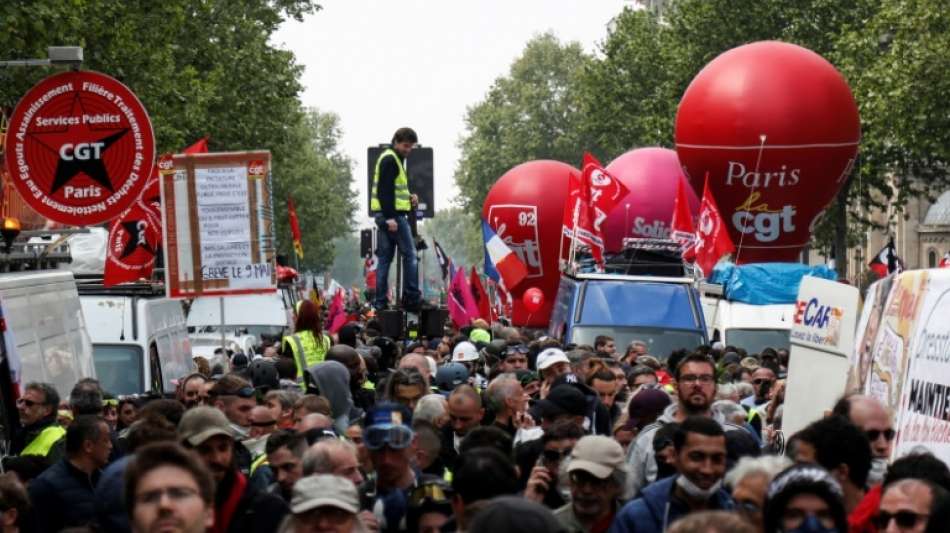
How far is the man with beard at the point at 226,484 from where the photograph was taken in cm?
793

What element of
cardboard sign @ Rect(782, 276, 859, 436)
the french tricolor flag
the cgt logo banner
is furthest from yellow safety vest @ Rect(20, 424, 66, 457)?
the french tricolor flag

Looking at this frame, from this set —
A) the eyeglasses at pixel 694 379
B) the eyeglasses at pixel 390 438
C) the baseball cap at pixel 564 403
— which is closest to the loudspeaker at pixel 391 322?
the baseball cap at pixel 564 403

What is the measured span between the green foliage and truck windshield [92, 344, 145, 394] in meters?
6.85

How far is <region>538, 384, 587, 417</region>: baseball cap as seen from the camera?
35.1 feet

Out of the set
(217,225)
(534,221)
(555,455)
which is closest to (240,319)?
(534,221)

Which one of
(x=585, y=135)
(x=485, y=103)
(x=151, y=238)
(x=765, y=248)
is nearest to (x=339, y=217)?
(x=485, y=103)

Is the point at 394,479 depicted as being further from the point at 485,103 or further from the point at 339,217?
the point at 339,217

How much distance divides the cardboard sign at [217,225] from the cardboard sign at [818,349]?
16.0 ft

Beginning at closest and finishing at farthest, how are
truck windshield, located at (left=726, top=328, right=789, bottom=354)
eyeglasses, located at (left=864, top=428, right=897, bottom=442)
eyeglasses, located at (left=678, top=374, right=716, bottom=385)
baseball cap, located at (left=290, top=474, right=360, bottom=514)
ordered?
1. baseball cap, located at (left=290, top=474, right=360, bottom=514)
2. eyeglasses, located at (left=864, top=428, right=897, bottom=442)
3. eyeglasses, located at (left=678, top=374, right=716, bottom=385)
4. truck windshield, located at (left=726, top=328, right=789, bottom=354)

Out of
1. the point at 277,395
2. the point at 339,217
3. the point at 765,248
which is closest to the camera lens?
the point at 277,395

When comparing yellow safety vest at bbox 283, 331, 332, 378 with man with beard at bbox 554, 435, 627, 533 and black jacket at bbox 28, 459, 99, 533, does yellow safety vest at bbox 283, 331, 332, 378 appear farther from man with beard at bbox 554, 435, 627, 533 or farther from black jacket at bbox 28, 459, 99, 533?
man with beard at bbox 554, 435, 627, 533

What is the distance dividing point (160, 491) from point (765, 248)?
28.9 meters

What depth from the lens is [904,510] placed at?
23.8ft

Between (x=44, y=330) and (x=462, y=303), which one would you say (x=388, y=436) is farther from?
(x=462, y=303)
